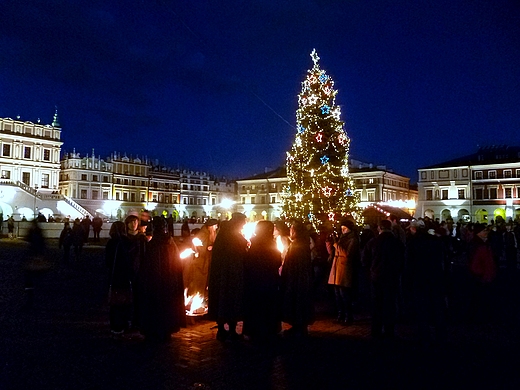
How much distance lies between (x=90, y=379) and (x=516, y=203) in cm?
6744

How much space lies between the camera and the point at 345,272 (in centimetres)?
785

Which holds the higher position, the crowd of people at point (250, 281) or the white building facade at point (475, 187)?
the white building facade at point (475, 187)

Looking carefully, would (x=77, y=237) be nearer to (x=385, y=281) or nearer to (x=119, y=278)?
(x=119, y=278)

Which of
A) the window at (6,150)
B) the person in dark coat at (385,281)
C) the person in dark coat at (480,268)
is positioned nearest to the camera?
the person in dark coat at (385,281)

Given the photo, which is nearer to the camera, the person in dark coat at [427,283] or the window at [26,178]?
the person in dark coat at [427,283]

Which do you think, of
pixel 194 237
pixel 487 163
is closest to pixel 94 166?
pixel 487 163

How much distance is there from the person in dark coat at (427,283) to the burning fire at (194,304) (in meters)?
3.50

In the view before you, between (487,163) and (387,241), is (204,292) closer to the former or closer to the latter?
(387,241)

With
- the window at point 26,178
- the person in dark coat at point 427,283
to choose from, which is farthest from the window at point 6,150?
the person in dark coat at point 427,283

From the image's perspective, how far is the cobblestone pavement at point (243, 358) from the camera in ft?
16.2

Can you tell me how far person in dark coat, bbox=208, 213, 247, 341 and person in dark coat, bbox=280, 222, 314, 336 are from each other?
2.24 ft

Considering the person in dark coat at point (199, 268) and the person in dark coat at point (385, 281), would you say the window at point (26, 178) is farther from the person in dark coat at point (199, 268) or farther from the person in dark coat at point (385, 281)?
the person in dark coat at point (385, 281)

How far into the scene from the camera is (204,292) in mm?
8242

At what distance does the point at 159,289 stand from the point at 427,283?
12.4ft
